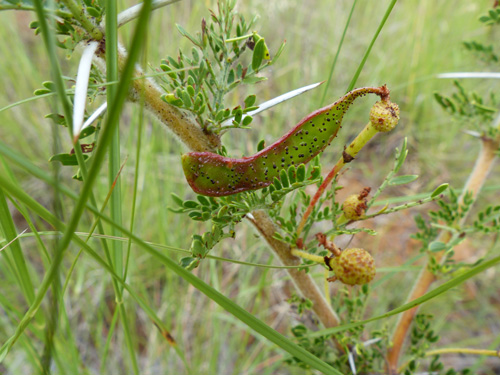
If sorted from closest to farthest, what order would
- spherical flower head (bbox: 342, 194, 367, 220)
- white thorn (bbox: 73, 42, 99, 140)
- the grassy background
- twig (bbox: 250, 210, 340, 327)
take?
1. white thorn (bbox: 73, 42, 99, 140)
2. spherical flower head (bbox: 342, 194, 367, 220)
3. twig (bbox: 250, 210, 340, 327)
4. the grassy background

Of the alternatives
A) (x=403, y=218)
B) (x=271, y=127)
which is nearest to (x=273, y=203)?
(x=271, y=127)

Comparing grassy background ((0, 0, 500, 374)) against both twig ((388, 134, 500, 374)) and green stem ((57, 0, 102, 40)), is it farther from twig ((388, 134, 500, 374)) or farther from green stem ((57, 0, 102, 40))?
green stem ((57, 0, 102, 40))

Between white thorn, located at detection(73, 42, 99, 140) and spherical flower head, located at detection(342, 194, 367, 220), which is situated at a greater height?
white thorn, located at detection(73, 42, 99, 140)

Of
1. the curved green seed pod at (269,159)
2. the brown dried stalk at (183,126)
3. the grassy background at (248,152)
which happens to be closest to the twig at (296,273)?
the brown dried stalk at (183,126)

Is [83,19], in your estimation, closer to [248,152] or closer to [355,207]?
[355,207]

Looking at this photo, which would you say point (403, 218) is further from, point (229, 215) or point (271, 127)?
point (229, 215)

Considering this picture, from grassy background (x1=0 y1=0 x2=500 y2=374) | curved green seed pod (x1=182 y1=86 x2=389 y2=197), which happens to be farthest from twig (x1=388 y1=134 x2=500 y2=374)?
curved green seed pod (x1=182 y1=86 x2=389 y2=197)
